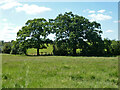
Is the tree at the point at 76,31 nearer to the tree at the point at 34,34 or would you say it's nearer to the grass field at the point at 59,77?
the tree at the point at 34,34

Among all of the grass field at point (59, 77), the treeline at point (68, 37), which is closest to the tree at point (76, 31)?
the treeline at point (68, 37)

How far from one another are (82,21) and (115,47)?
17284 millimetres

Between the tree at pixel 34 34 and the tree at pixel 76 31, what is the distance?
5017mm

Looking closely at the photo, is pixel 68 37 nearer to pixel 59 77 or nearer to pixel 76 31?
pixel 76 31

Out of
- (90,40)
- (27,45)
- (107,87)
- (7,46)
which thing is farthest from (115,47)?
(107,87)

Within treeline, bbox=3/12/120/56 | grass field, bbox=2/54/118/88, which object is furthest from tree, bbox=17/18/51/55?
grass field, bbox=2/54/118/88

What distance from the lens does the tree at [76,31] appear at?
57688mm

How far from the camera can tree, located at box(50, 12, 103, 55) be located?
5769cm

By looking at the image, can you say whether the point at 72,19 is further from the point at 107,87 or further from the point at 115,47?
the point at 107,87

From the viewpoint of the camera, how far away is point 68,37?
6050cm

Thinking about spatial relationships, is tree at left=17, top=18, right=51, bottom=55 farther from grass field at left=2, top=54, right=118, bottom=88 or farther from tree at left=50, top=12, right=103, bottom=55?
grass field at left=2, top=54, right=118, bottom=88

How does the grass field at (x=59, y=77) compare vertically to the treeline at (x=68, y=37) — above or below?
below

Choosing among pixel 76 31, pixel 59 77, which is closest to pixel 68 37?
pixel 76 31

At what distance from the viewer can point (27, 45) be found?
62.1m
